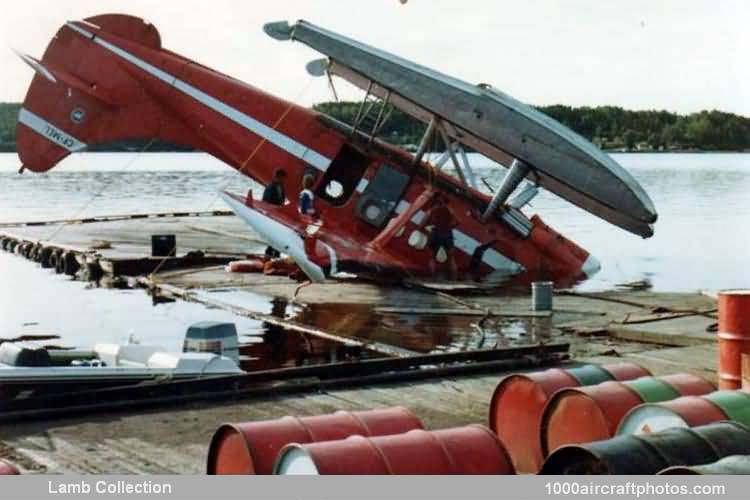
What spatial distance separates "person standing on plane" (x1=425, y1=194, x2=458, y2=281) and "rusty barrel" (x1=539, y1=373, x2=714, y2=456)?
468 inches

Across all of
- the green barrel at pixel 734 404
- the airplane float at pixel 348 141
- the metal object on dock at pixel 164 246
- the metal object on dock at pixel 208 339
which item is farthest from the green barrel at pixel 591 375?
the metal object on dock at pixel 164 246

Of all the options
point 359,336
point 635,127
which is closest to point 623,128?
point 635,127

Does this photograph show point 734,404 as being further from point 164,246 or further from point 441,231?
point 164,246

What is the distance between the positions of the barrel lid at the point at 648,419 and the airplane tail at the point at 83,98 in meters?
14.8

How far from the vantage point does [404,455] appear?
5668mm

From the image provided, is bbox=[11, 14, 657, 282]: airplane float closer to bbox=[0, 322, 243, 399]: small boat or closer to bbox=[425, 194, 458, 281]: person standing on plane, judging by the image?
bbox=[425, 194, 458, 281]: person standing on plane

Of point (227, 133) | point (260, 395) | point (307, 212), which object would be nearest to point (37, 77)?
point (227, 133)

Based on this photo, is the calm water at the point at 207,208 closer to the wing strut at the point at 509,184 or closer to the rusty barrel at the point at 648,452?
the wing strut at the point at 509,184

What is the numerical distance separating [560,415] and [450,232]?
488 inches

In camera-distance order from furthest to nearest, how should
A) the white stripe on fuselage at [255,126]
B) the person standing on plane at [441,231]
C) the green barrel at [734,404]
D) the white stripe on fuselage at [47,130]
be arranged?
the white stripe on fuselage at [47,130] → the white stripe on fuselage at [255,126] → the person standing on plane at [441,231] → the green barrel at [734,404]

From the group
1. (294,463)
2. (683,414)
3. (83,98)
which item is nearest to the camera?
(294,463)

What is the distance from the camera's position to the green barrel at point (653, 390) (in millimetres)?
7254


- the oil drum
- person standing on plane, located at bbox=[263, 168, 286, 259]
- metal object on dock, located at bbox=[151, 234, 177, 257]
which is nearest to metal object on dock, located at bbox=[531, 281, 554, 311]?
person standing on plane, located at bbox=[263, 168, 286, 259]

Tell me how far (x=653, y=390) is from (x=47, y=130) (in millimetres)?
15476
